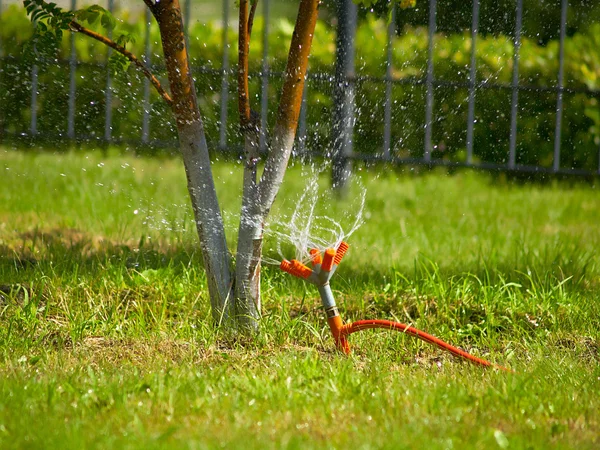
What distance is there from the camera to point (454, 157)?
302 inches

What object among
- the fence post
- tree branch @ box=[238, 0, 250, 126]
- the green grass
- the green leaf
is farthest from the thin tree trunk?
the fence post

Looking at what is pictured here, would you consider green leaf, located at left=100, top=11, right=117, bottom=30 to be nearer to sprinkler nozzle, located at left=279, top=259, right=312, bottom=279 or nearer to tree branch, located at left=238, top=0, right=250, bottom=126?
tree branch, located at left=238, top=0, right=250, bottom=126

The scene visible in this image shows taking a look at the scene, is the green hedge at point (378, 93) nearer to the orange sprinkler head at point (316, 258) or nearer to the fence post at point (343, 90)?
the fence post at point (343, 90)

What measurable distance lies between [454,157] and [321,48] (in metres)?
1.69

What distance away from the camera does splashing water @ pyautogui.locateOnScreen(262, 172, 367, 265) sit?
274 centimetres

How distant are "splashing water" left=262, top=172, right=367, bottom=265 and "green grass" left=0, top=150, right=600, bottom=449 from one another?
13cm

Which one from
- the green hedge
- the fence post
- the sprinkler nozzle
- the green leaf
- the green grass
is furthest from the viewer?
the green hedge

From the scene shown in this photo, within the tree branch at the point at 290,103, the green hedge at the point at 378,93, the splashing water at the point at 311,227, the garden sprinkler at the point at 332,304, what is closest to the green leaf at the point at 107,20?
the tree branch at the point at 290,103

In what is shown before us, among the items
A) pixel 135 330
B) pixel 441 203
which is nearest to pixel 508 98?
pixel 441 203

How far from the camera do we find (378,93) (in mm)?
6629

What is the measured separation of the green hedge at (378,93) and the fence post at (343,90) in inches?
25.6

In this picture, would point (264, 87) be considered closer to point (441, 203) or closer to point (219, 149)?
point (219, 149)

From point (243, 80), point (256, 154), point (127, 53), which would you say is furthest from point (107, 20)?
point (256, 154)

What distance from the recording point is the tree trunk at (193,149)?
106 inches
